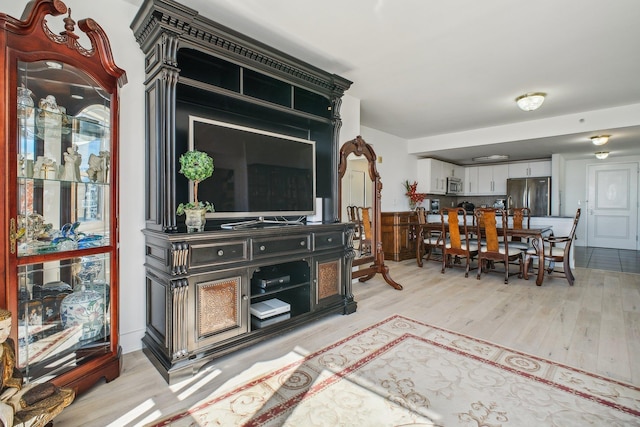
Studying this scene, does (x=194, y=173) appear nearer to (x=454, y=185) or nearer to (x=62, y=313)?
(x=62, y=313)

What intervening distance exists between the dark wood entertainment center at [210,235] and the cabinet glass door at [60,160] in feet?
1.06

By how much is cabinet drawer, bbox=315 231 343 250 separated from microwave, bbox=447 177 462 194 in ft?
17.6

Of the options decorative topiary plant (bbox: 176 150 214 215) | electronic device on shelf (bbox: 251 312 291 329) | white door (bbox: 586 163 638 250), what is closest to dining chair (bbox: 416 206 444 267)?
electronic device on shelf (bbox: 251 312 291 329)

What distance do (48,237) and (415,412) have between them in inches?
86.7

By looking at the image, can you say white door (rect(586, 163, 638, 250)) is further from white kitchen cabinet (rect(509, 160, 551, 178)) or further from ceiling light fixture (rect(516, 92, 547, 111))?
ceiling light fixture (rect(516, 92, 547, 111))

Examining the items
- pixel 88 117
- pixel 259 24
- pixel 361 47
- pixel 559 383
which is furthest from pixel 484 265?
pixel 88 117

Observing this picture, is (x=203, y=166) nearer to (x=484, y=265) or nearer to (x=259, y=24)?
(x=259, y=24)

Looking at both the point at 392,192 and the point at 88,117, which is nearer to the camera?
the point at 88,117

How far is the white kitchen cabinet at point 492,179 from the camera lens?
7833mm

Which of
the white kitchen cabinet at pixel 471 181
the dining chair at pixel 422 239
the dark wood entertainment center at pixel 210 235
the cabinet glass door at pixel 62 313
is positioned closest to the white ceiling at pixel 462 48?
the dark wood entertainment center at pixel 210 235

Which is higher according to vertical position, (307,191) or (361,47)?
(361,47)

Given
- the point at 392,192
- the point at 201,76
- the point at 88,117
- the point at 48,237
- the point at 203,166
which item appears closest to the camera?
the point at 48,237

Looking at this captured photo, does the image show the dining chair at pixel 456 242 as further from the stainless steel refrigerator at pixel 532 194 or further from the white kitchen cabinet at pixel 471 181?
the white kitchen cabinet at pixel 471 181

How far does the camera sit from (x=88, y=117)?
6.24ft
